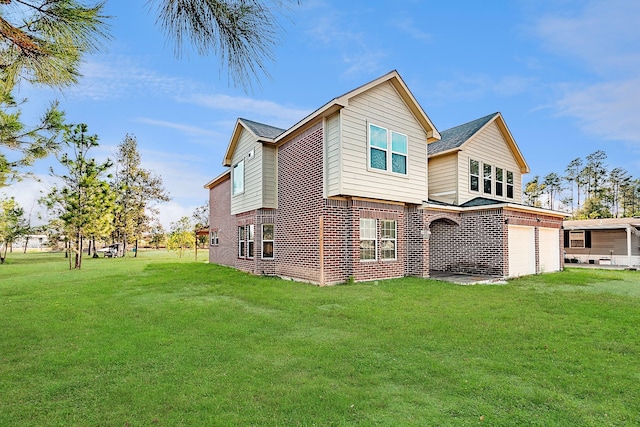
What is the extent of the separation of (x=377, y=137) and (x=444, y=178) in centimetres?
534

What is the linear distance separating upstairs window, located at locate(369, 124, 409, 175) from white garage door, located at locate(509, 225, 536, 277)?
5415mm

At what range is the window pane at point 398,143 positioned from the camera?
12117mm

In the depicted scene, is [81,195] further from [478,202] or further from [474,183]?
[474,183]

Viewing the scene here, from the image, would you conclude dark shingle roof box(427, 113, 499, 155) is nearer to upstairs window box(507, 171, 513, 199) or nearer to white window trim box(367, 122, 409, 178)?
upstairs window box(507, 171, 513, 199)

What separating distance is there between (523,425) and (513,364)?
1.59 metres

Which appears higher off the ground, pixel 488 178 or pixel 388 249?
pixel 488 178

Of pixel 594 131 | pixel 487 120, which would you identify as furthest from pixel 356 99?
pixel 594 131

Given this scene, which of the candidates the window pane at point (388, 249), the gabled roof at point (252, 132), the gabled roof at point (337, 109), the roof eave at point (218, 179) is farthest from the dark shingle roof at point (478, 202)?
the roof eave at point (218, 179)

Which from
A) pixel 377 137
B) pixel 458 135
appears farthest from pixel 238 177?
pixel 458 135

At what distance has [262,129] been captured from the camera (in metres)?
15.2

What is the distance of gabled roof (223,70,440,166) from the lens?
34.7ft

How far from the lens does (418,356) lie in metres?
4.52

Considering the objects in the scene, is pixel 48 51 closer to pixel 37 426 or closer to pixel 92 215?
pixel 37 426

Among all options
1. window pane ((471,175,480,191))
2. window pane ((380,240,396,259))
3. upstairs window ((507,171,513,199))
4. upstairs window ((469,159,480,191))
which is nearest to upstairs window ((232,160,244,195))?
window pane ((380,240,396,259))
